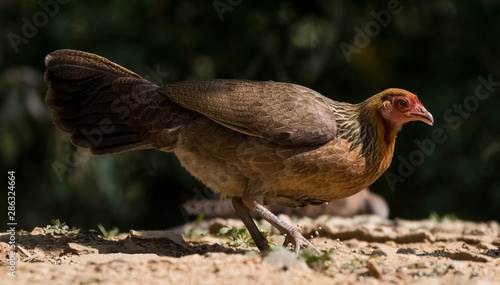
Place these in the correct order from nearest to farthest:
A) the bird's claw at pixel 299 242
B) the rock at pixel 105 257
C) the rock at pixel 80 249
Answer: the rock at pixel 105 257 → the bird's claw at pixel 299 242 → the rock at pixel 80 249

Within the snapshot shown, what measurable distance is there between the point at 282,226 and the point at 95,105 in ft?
5.87

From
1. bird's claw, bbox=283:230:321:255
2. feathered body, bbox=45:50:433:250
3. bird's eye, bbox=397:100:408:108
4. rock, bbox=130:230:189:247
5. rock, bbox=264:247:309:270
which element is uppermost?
bird's eye, bbox=397:100:408:108

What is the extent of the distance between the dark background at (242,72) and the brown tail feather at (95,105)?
3224 mm

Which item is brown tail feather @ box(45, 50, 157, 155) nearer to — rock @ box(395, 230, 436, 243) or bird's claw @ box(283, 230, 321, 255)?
bird's claw @ box(283, 230, 321, 255)

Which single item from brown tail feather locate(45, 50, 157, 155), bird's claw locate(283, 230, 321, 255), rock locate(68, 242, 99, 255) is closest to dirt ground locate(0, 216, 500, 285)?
rock locate(68, 242, 99, 255)

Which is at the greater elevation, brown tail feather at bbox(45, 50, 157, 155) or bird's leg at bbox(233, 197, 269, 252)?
brown tail feather at bbox(45, 50, 157, 155)

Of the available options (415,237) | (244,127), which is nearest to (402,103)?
(244,127)

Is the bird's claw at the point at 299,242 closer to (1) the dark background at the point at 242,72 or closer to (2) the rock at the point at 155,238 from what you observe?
(2) the rock at the point at 155,238

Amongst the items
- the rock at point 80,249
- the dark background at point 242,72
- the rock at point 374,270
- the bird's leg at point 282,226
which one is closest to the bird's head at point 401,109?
the bird's leg at point 282,226

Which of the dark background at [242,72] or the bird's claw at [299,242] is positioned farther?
the dark background at [242,72]

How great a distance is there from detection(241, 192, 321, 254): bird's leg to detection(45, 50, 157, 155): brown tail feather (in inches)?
38.8

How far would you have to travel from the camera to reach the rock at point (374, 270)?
10.1 ft

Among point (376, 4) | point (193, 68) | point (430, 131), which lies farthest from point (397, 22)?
point (193, 68)

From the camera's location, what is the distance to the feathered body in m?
4.15
